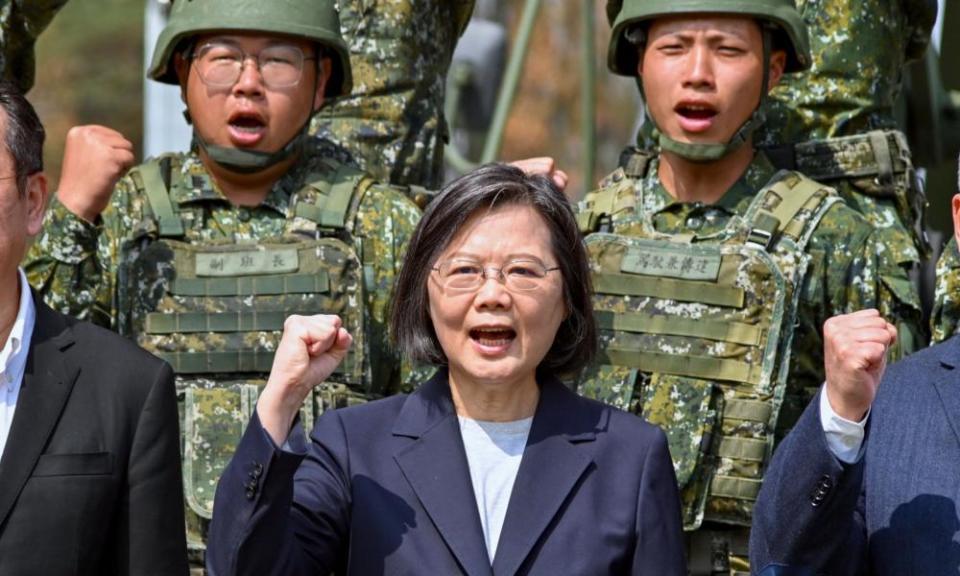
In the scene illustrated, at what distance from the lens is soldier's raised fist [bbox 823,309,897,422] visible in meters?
5.73

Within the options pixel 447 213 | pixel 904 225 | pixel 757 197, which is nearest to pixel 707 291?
pixel 757 197

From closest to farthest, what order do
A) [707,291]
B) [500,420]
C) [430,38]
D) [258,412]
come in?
[258,412] < [500,420] < [707,291] < [430,38]

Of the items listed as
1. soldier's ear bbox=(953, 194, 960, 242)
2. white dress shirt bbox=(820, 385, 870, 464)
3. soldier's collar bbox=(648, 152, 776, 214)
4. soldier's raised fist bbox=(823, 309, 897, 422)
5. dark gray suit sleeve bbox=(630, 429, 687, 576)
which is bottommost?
dark gray suit sleeve bbox=(630, 429, 687, 576)

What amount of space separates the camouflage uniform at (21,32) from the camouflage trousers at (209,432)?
4.94 feet

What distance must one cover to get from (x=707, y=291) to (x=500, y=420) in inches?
65.7

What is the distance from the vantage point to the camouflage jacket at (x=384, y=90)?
29.8ft

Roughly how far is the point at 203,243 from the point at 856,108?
2383mm

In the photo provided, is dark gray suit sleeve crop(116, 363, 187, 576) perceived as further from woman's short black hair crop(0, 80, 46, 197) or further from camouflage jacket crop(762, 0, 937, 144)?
camouflage jacket crop(762, 0, 937, 144)

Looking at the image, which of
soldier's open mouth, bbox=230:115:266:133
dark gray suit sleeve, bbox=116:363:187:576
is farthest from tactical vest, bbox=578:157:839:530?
dark gray suit sleeve, bbox=116:363:187:576

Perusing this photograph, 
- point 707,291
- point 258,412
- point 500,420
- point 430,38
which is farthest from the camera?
point 430,38

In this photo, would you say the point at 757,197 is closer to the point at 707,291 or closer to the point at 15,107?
the point at 707,291

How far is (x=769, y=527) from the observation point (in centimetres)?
606

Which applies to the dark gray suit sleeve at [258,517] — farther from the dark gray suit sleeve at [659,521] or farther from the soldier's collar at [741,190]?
the soldier's collar at [741,190]

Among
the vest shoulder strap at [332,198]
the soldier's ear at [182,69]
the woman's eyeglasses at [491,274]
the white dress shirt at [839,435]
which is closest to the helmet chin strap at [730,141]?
the vest shoulder strap at [332,198]
